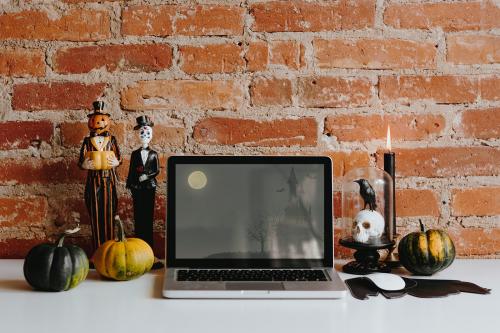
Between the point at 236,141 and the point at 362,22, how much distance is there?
41cm

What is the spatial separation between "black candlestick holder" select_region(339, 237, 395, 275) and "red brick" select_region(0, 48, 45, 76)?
81cm

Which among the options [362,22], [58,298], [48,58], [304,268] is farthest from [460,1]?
[58,298]

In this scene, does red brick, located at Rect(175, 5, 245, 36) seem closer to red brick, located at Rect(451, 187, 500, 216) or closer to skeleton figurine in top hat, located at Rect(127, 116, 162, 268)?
skeleton figurine in top hat, located at Rect(127, 116, 162, 268)

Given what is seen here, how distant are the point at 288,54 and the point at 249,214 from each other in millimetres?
410

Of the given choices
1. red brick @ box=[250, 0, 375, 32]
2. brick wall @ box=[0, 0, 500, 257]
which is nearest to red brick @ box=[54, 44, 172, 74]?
brick wall @ box=[0, 0, 500, 257]

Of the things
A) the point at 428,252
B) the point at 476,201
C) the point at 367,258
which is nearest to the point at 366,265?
the point at 367,258

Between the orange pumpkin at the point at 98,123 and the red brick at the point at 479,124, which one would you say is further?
the red brick at the point at 479,124

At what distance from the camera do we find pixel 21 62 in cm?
130

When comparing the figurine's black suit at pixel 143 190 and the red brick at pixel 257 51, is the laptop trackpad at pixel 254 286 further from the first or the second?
the red brick at pixel 257 51

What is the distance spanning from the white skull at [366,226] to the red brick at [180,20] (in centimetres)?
53

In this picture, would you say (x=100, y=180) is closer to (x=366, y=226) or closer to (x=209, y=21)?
(x=209, y=21)

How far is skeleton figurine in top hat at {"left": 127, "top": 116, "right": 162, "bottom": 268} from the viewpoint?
46.0 inches

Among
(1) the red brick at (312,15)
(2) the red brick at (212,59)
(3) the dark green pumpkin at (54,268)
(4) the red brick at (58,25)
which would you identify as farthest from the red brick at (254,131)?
(3) the dark green pumpkin at (54,268)

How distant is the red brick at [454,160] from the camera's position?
130 centimetres
